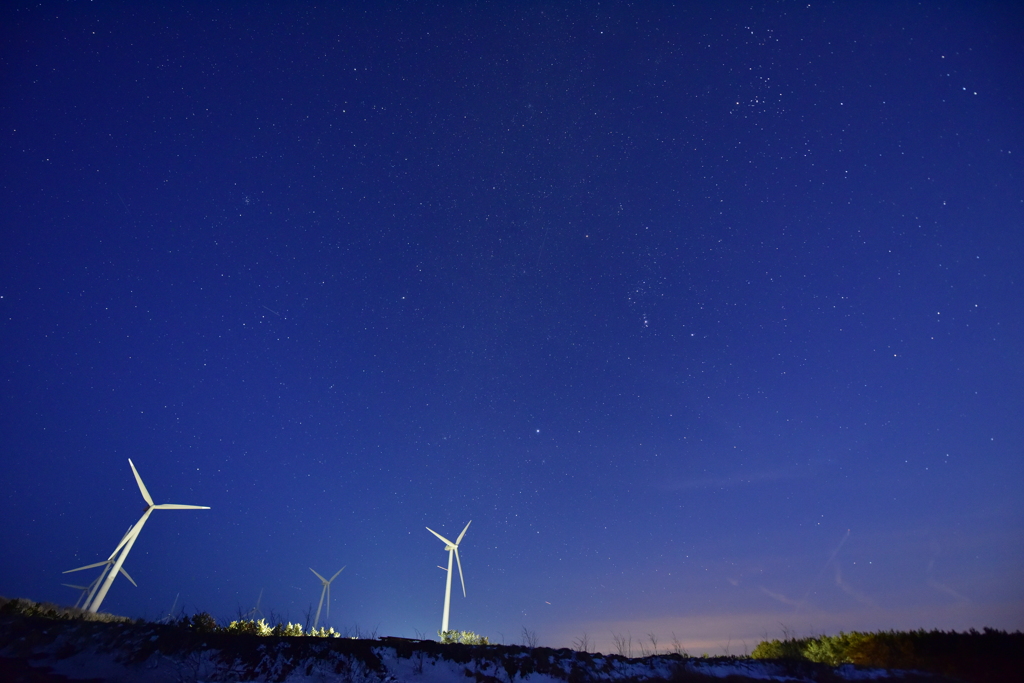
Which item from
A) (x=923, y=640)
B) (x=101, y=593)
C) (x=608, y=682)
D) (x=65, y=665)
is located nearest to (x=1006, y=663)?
(x=923, y=640)

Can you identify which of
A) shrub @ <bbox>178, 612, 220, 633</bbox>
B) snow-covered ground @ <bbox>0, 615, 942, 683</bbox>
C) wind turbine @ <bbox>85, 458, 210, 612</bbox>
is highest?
wind turbine @ <bbox>85, 458, 210, 612</bbox>

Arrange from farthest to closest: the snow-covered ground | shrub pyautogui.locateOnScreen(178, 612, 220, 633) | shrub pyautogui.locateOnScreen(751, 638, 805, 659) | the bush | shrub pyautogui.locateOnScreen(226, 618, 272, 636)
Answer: the bush, shrub pyautogui.locateOnScreen(751, 638, 805, 659), shrub pyautogui.locateOnScreen(226, 618, 272, 636), shrub pyautogui.locateOnScreen(178, 612, 220, 633), the snow-covered ground

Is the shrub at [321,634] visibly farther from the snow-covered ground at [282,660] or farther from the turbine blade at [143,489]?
the turbine blade at [143,489]

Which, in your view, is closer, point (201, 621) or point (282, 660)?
point (282, 660)

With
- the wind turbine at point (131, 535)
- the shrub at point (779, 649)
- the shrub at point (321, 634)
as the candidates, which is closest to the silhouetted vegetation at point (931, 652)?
the shrub at point (779, 649)

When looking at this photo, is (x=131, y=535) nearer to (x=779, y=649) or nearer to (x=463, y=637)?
(x=463, y=637)

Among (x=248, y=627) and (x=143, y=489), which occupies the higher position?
(x=143, y=489)

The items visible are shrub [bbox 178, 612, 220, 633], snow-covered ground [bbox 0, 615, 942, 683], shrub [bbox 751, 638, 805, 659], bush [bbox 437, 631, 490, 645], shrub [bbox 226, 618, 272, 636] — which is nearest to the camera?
snow-covered ground [bbox 0, 615, 942, 683]

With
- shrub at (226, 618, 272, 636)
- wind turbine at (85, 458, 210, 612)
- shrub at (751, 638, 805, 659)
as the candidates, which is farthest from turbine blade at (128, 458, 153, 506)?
shrub at (751, 638, 805, 659)

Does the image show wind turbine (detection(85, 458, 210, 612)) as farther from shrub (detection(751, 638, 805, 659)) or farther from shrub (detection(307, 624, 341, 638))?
shrub (detection(751, 638, 805, 659))

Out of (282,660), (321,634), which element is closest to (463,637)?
(321,634)

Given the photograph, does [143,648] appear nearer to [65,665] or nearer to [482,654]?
[65,665]

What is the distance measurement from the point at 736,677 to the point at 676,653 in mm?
2959

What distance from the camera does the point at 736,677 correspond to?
65.5ft
